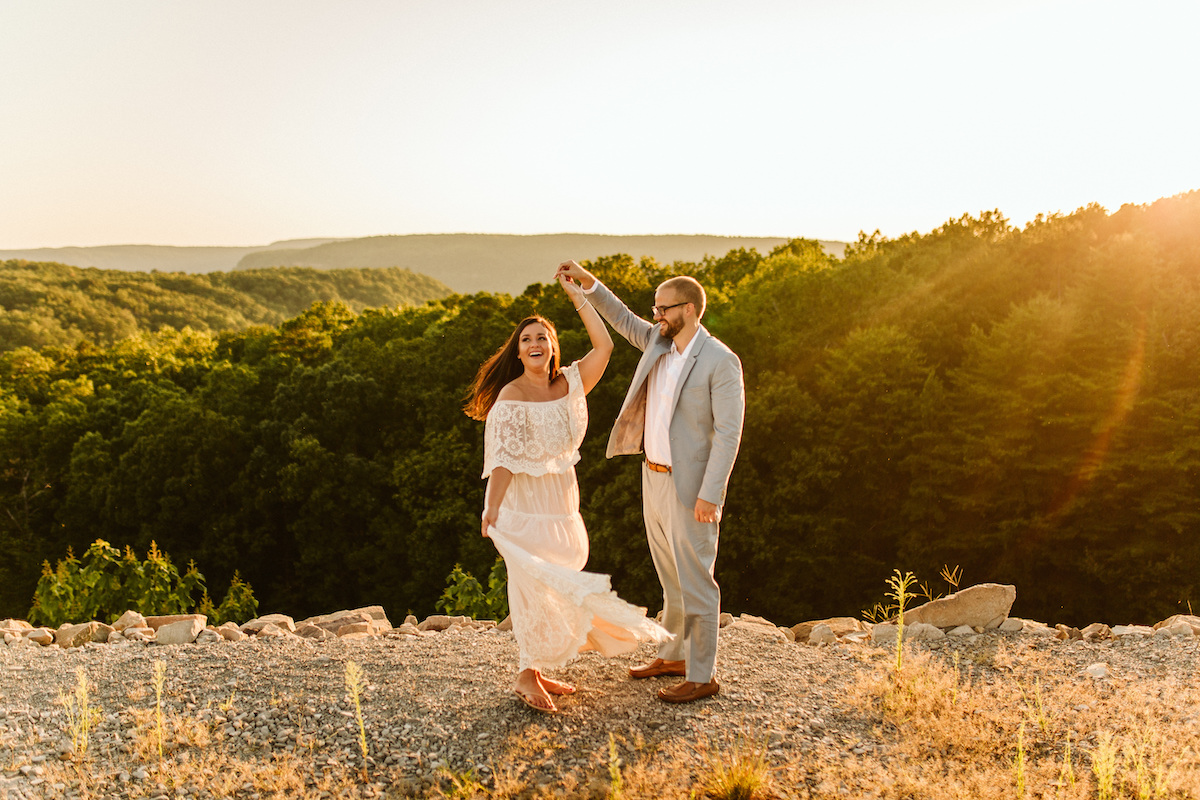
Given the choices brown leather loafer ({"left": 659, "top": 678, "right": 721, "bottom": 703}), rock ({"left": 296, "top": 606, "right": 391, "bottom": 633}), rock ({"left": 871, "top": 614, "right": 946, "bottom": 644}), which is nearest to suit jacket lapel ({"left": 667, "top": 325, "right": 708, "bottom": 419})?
brown leather loafer ({"left": 659, "top": 678, "right": 721, "bottom": 703})

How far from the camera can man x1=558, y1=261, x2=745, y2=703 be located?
448cm

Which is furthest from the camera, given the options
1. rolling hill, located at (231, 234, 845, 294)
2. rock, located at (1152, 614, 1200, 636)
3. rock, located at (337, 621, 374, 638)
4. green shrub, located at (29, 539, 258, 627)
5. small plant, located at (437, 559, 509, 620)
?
rolling hill, located at (231, 234, 845, 294)

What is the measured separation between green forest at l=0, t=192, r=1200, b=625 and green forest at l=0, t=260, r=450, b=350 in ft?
47.7

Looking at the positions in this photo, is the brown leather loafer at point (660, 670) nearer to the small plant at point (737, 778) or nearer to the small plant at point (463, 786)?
the small plant at point (737, 778)

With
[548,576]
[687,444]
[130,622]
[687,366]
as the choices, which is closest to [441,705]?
[548,576]

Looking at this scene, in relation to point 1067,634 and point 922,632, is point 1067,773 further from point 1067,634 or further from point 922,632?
point 1067,634

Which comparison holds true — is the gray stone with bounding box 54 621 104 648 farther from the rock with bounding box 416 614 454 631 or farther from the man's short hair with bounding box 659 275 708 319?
the man's short hair with bounding box 659 275 708 319

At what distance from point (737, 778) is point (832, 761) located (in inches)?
29.4

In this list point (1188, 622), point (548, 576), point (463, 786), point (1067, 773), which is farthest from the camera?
point (1188, 622)

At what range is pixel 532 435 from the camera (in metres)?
4.51

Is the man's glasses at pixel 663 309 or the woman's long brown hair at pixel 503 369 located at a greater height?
the man's glasses at pixel 663 309

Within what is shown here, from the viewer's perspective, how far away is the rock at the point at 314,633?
→ 6.86 m

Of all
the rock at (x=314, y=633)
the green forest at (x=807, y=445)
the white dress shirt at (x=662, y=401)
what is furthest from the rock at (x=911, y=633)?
the green forest at (x=807, y=445)

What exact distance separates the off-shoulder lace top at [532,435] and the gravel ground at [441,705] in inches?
58.8
